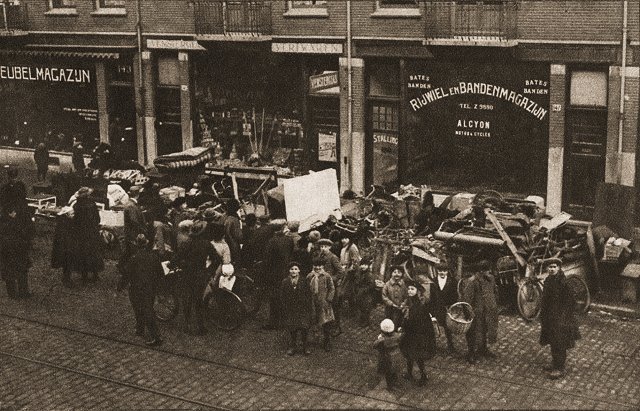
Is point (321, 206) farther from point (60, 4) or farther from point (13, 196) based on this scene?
point (60, 4)

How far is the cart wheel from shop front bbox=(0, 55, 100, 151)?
14.4 metres

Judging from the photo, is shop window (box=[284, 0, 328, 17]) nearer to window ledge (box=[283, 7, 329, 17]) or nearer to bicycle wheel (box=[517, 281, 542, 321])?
window ledge (box=[283, 7, 329, 17])

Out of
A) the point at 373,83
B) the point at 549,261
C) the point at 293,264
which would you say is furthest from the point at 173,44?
the point at 549,261

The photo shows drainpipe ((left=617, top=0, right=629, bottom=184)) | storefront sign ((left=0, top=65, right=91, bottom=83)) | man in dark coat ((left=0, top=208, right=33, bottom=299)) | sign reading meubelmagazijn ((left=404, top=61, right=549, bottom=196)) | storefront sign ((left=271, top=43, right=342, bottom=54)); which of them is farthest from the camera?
storefront sign ((left=0, top=65, right=91, bottom=83))

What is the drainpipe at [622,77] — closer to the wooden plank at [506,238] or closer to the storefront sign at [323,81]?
the wooden plank at [506,238]

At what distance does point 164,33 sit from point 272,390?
16.7 m

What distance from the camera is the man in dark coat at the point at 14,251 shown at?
18516mm

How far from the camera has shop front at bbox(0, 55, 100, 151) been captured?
30781 mm

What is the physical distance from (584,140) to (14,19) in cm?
1917

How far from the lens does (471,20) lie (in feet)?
74.0

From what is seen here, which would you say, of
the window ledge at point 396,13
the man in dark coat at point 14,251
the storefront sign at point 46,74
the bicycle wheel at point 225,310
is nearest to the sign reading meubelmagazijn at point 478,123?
the window ledge at point 396,13

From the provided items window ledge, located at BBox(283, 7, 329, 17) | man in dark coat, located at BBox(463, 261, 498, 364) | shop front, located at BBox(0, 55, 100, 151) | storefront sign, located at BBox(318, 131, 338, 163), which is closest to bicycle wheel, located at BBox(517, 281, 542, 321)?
man in dark coat, located at BBox(463, 261, 498, 364)

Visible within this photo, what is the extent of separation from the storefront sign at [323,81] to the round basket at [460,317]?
1171 cm

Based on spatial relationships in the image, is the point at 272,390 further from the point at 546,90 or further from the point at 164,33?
the point at 164,33
